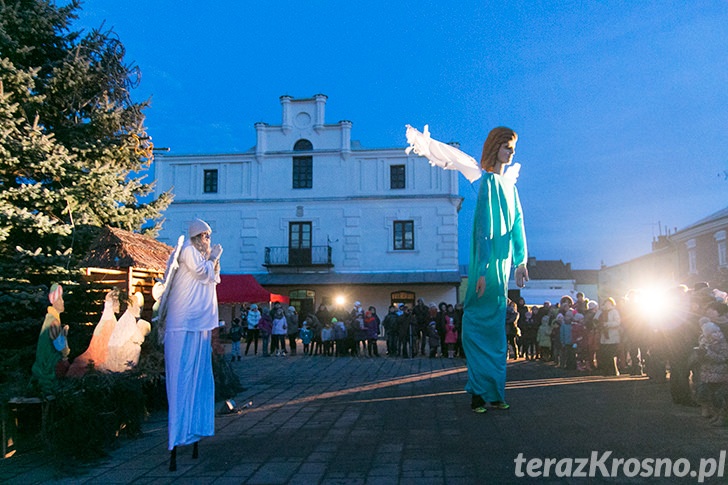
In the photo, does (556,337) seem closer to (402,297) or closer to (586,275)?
(402,297)

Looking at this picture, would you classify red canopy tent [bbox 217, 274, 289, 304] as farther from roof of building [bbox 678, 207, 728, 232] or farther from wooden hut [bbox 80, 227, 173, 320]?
roof of building [bbox 678, 207, 728, 232]

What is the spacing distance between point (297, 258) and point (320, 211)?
121 inches

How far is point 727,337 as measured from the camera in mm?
6293

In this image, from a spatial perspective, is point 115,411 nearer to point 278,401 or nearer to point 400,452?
point 278,401

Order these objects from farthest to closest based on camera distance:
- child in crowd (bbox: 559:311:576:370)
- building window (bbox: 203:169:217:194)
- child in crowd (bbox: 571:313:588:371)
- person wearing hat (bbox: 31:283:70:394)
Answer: building window (bbox: 203:169:217:194) → child in crowd (bbox: 559:311:576:370) → child in crowd (bbox: 571:313:588:371) → person wearing hat (bbox: 31:283:70:394)

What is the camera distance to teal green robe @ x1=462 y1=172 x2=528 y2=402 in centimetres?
603

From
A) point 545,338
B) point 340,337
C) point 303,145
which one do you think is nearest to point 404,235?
point 303,145

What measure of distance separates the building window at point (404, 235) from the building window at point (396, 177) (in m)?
2.19

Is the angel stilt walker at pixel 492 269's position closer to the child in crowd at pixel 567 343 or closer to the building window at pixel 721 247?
the child in crowd at pixel 567 343

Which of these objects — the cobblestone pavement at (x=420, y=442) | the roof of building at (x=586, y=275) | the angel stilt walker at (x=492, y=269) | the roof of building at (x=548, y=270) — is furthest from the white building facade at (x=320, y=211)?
the roof of building at (x=586, y=275)

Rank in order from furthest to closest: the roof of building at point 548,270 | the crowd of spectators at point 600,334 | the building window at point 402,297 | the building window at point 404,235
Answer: the roof of building at point 548,270, the building window at point 404,235, the building window at point 402,297, the crowd of spectators at point 600,334

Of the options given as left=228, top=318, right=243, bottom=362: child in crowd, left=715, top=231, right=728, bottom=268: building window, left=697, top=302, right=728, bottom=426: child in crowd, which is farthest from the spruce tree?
left=715, top=231, right=728, bottom=268: building window

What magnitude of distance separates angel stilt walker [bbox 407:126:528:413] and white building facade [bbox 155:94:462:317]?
23.8 meters

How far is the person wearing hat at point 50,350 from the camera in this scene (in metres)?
5.41
